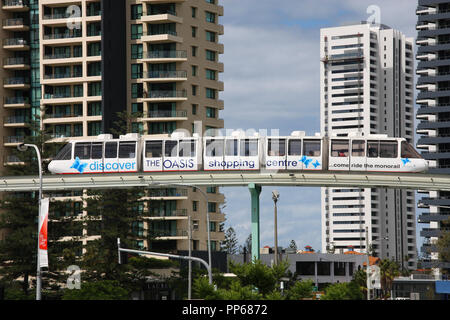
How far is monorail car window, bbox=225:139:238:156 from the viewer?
6943 centimetres

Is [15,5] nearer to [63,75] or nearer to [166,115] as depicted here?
[63,75]

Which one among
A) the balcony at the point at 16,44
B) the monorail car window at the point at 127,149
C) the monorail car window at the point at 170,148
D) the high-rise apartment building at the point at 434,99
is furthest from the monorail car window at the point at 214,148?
the high-rise apartment building at the point at 434,99

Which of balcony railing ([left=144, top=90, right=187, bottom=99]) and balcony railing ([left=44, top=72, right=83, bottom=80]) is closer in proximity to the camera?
balcony railing ([left=144, top=90, right=187, bottom=99])

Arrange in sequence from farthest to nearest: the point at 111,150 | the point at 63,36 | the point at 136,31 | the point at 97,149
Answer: the point at 136,31, the point at 63,36, the point at 97,149, the point at 111,150

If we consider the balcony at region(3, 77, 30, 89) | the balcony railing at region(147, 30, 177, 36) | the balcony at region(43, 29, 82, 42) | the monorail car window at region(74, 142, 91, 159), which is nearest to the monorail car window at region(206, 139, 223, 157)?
the monorail car window at region(74, 142, 91, 159)

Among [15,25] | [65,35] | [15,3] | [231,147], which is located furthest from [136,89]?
[231,147]

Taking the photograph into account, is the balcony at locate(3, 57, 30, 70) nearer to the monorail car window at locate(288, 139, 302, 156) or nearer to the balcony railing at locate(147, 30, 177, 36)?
the balcony railing at locate(147, 30, 177, 36)

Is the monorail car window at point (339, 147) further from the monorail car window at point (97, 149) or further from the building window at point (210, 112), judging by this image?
the building window at point (210, 112)

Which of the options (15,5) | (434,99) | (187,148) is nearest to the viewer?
(187,148)

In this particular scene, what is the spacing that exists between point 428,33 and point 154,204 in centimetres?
9107

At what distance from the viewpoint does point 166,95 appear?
11888cm

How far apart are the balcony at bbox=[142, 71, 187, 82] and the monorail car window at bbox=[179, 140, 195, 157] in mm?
48653

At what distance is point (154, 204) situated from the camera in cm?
9456

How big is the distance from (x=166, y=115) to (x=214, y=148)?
162 ft
